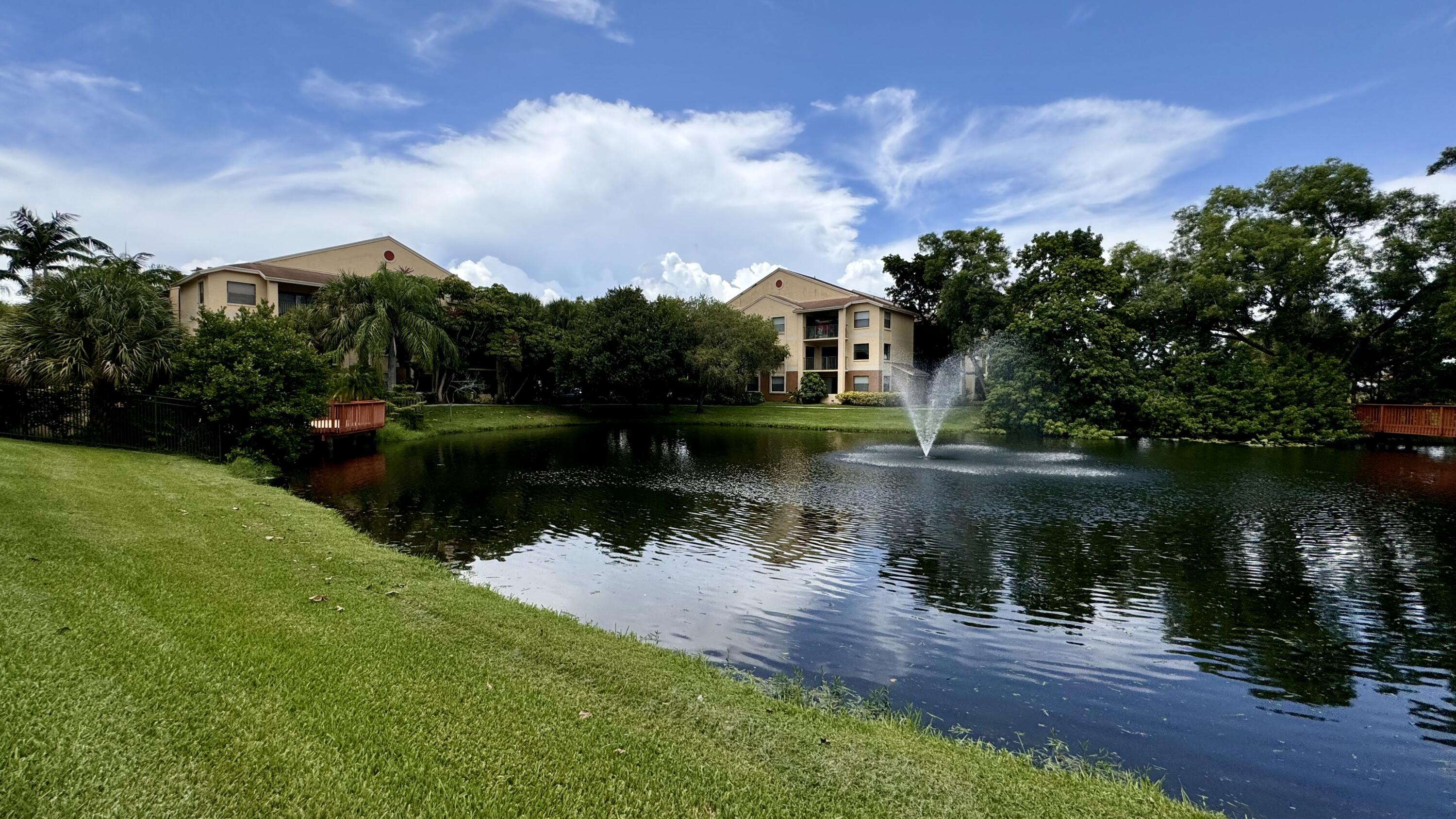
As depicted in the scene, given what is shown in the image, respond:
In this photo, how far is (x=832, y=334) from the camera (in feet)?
176

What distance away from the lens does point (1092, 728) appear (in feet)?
17.5

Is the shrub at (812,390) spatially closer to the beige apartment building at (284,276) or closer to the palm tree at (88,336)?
the beige apartment building at (284,276)

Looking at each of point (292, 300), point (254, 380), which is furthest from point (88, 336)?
point (292, 300)

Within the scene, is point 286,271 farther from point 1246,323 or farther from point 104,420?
point 1246,323

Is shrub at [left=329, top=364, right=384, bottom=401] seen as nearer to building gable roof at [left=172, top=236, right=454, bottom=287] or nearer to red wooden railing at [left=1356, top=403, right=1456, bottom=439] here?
building gable roof at [left=172, top=236, right=454, bottom=287]

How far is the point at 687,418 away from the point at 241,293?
95.3ft

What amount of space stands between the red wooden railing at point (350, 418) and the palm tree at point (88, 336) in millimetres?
4644

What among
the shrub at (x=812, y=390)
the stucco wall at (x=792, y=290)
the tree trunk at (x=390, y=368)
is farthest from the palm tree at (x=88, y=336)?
the stucco wall at (x=792, y=290)

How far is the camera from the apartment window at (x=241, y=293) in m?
39.2

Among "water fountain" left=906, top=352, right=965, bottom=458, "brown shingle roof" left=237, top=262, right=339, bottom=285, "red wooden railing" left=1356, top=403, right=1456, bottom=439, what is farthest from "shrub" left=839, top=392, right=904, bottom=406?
"brown shingle roof" left=237, top=262, right=339, bottom=285

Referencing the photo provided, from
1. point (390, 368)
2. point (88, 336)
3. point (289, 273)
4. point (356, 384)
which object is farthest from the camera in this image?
point (289, 273)

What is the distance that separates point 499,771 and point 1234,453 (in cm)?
3098

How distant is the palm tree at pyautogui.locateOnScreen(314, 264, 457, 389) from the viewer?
103 ft

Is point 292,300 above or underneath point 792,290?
underneath
